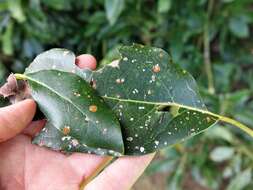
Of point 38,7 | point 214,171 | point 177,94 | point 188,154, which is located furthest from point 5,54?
point 177,94

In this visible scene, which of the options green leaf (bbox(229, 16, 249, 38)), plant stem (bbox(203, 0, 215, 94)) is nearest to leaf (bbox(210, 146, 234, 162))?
plant stem (bbox(203, 0, 215, 94))

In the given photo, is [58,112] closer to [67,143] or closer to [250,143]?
[67,143]

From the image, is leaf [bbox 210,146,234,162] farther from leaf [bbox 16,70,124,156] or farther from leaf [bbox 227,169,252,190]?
leaf [bbox 16,70,124,156]

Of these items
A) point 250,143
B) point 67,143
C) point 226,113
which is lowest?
point 250,143

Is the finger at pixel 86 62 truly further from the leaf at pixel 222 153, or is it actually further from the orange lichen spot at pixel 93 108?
the leaf at pixel 222 153

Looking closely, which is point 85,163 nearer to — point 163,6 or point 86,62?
point 86,62

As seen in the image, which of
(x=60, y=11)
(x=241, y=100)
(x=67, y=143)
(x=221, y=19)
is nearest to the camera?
(x=67, y=143)

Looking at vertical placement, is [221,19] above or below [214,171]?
above
